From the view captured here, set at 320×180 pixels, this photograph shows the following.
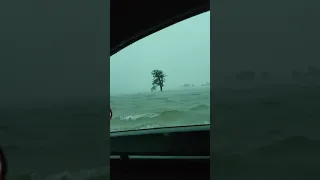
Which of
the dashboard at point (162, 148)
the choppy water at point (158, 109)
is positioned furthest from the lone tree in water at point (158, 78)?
the dashboard at point (162, 148)

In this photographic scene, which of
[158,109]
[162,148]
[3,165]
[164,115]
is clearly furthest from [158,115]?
[3,165]

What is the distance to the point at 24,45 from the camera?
1.48m

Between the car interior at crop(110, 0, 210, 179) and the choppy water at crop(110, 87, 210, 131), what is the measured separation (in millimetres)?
368

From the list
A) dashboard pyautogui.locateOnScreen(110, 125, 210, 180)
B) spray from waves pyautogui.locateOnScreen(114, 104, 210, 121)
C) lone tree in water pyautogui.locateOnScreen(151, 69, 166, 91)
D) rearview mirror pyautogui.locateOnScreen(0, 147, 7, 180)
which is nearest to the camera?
rearview mirror pyautogui.locateOnScreen(0, 147, 7, 180)

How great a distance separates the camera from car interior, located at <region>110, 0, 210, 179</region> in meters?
3.04

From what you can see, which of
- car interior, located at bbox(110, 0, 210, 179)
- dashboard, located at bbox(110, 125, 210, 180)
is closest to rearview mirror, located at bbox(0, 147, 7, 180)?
car interior, located at bbox(110, 0, 210, 179)

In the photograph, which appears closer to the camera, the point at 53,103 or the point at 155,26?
the point at 53,103

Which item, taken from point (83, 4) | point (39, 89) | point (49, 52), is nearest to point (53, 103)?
point (39, 89)

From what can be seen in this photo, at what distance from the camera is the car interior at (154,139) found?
304 centimetres

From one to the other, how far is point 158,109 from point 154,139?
3.30 feet

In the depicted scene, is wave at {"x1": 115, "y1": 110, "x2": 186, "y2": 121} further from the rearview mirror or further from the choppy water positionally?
the rearview mirror

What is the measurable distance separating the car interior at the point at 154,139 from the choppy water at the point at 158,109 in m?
0.37

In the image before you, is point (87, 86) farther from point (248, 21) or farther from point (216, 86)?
point (248, 21)

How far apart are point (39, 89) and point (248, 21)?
85 centimetres
